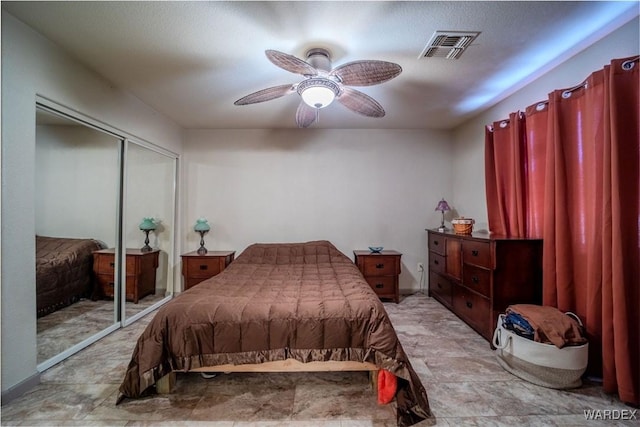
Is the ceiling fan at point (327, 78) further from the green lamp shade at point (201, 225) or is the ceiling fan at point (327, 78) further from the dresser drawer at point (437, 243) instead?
the green lamp shade at point (201, 225)

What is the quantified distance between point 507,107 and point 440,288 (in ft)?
7.36

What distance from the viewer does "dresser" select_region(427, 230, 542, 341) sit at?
7.55 ft

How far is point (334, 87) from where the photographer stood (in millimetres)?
1930

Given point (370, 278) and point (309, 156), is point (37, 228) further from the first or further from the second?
point (370, 278)

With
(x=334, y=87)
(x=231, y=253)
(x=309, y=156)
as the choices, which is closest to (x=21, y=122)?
(x=334, y=87)

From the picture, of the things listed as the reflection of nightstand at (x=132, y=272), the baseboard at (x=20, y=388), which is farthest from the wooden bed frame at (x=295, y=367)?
the reflection of nightstand at (x=132, y=272)

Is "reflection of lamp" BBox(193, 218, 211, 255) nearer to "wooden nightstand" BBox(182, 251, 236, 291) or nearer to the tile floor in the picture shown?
"wooden nightstand" BBox(182, 251, 236, 291)

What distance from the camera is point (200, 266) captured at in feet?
11.2

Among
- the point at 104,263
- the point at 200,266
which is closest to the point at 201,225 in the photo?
the point at 200,266

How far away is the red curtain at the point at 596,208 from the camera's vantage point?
1.62 meters

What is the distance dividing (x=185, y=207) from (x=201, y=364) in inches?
107

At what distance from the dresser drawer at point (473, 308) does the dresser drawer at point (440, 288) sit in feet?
0.42

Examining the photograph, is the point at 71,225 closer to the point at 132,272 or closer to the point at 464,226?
the point at 132,272

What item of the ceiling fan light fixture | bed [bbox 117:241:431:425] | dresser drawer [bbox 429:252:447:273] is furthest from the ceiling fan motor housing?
dresser drawer [bbox 429:252:447:273]
